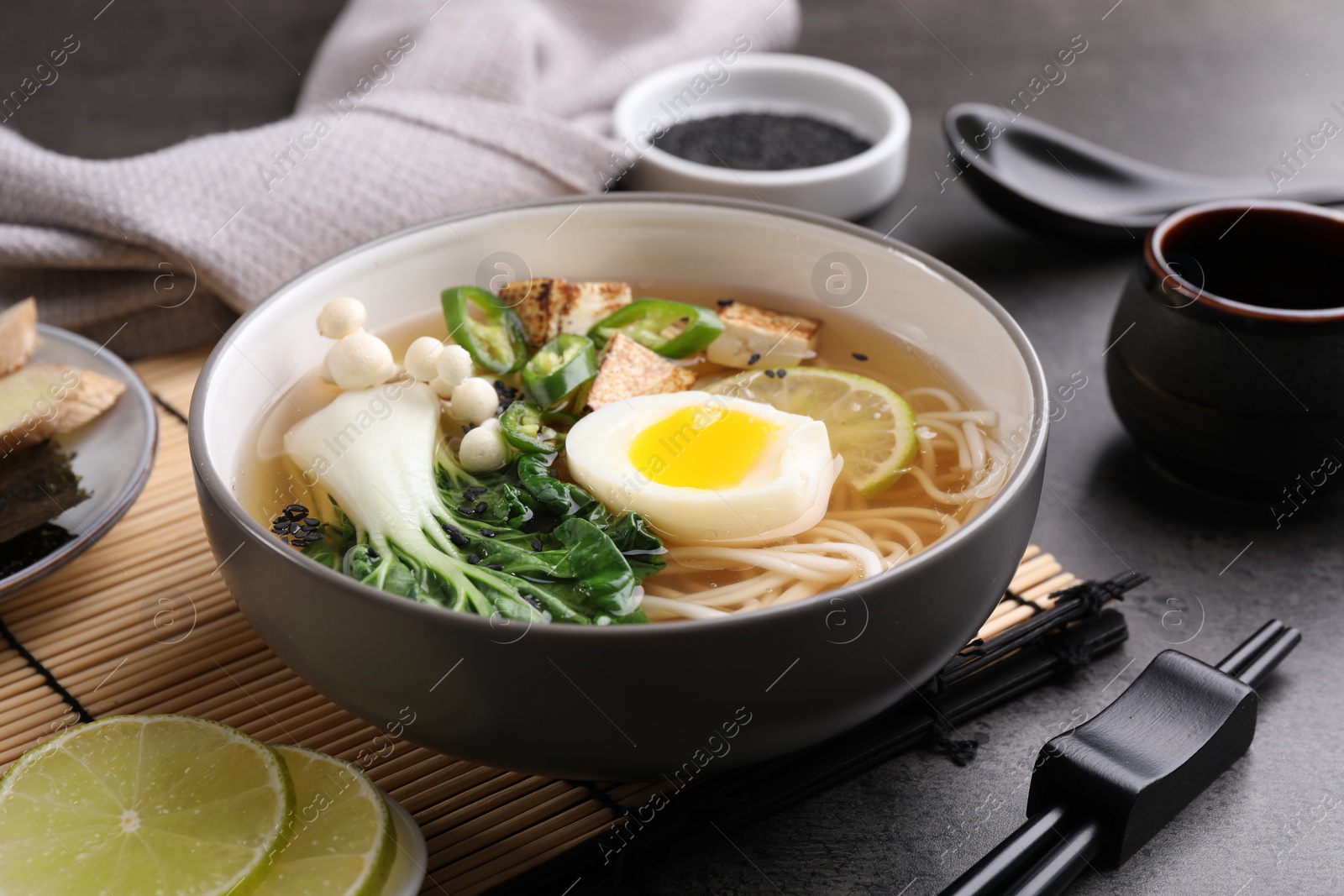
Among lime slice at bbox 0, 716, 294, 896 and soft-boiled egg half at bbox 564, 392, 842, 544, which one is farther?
soft-boiled egg half at bbox 564, 392, 842, 544

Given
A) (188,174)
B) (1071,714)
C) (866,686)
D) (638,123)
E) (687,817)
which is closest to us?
(866,686)

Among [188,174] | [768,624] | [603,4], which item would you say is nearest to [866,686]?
[768,624]

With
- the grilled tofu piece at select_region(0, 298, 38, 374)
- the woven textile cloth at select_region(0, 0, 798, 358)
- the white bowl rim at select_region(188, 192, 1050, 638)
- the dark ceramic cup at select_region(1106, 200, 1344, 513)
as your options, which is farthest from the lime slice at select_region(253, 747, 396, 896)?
the dark ceramic cup at select_region(1106, 200, 1344, 513)

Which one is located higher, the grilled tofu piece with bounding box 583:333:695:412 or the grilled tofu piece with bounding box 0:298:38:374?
the grilled tofu piece with bounding box 583:333:695:412

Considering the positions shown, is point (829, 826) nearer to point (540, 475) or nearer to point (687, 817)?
point (687, 817)

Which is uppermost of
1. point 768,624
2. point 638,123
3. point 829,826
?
point 768,624

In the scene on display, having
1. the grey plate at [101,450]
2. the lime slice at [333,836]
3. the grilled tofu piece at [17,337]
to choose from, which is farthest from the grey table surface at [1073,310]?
the grilled tofu piece at [17,337]

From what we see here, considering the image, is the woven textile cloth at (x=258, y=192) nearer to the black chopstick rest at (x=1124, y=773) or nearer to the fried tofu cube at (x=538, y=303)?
the fried tofu cube at (x=538, y=303)

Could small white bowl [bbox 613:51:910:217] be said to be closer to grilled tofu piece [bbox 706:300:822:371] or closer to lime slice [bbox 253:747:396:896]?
grilled tofu piece [bbox 706:300:822:371]
